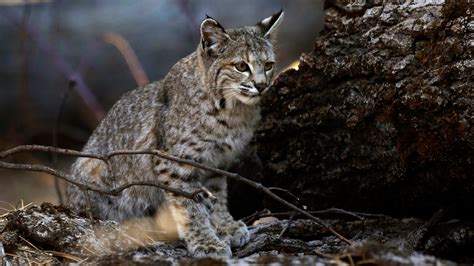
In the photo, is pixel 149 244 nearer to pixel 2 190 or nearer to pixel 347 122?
pixel 347 122

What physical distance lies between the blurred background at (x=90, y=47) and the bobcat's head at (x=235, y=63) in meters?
2.79

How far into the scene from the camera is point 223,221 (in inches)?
193

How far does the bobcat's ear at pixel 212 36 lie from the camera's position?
4795 mm

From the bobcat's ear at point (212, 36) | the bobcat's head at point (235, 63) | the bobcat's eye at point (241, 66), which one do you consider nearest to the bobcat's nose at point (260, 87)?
the bobcat's head at point (235, 63)

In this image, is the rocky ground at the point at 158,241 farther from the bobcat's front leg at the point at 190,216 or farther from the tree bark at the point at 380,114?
the tree bark at the point at 380,114

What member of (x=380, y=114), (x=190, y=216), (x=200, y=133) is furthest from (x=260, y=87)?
(x=190, y=216)

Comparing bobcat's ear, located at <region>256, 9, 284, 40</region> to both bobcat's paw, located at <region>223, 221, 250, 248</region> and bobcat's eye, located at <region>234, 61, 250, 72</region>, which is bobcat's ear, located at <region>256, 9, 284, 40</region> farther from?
bobcat's paw, located at <region>223, 221, 250, 248</region>

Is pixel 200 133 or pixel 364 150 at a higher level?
pixel 200 133

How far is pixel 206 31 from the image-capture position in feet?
15.8

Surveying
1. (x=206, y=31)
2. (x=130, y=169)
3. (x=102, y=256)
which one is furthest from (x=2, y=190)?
(x=102, y=256)

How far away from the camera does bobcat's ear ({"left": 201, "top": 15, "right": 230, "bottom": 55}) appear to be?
4795 millimetres

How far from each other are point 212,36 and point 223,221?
1.04 meters

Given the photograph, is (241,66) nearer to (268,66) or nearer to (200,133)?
(268,66)

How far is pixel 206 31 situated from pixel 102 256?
152 centimetres
